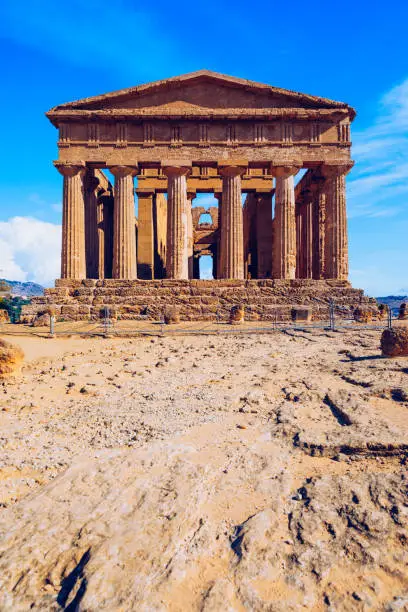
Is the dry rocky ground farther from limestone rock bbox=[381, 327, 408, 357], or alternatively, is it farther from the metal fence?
the metal fence

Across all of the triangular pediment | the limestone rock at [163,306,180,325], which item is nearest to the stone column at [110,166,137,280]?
the triangular pediment

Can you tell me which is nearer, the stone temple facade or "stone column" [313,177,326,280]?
the stone temple facade

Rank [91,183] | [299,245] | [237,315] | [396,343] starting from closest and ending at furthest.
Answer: [396,343]
[237,315]
[91,183]
[299,245]

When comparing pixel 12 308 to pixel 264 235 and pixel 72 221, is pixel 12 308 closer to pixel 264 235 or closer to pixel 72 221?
pixel 72 221

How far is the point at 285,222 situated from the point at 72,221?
38.7ft

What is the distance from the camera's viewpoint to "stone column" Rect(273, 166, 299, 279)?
64.5 ft

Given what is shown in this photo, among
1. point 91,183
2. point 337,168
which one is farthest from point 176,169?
point 337,168

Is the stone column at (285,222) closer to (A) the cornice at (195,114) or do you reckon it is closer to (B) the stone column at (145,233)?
(A) the cornice at (195,114)

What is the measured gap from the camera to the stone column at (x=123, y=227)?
19.4 metres

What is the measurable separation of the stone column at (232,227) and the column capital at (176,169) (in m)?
2.05

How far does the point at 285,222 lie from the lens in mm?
19781

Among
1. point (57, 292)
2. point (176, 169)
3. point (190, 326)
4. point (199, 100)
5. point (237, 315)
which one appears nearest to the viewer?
point (190, 326)

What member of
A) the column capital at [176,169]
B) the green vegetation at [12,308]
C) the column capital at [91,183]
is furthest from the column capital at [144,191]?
the green vegetation at [12,308]

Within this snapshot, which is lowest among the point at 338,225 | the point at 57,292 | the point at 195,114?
the point at 57,292
